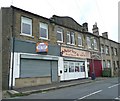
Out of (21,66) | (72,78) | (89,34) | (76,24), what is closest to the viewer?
(21,66)

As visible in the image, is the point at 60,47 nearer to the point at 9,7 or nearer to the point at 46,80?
the point at 46,80

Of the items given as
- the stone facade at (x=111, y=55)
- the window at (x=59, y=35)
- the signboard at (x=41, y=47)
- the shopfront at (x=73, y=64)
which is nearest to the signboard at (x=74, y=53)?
the shopfront at (x=73, y=64)

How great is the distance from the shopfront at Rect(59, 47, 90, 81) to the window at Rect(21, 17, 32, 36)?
16.4ft

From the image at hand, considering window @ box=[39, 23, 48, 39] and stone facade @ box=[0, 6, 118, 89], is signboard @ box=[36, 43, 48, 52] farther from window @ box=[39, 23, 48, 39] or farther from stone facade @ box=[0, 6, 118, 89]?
window @ box=[39, 23, 48, 39]

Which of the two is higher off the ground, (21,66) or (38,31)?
(38,31)

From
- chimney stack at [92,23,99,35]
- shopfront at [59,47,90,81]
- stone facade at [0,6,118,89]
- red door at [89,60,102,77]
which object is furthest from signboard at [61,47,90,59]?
chimney stack at [92,23,99,35]

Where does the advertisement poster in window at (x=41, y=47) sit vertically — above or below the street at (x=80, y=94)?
above

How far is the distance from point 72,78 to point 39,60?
6.01 m

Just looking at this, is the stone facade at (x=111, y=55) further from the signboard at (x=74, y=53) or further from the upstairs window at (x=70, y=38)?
the upstairs window at (x=70, y=38)

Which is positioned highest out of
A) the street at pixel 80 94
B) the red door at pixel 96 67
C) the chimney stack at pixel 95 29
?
the chimney stack at pixel 95 29

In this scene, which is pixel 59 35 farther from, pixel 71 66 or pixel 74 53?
pixel 71 66

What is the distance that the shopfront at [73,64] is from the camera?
68.0 feet

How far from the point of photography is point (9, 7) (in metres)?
16.1

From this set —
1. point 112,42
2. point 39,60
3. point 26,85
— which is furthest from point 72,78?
point 112,42
